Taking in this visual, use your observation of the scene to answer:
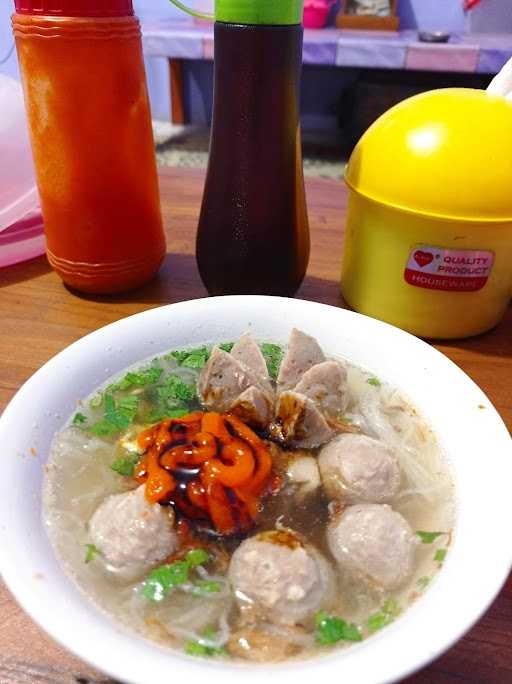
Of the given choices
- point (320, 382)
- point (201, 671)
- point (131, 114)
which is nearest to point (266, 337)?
point (320, 382)

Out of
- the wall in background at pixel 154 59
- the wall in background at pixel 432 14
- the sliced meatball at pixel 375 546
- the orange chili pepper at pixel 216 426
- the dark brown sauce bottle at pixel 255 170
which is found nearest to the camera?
the sliced meatball at pixel 375 546

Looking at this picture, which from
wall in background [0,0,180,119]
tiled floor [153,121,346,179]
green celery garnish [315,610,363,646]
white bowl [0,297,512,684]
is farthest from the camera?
wall in background [0,0,180,119]

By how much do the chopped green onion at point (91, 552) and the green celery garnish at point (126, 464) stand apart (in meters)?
0.16

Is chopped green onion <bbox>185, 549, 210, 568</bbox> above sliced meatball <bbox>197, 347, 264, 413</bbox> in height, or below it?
below

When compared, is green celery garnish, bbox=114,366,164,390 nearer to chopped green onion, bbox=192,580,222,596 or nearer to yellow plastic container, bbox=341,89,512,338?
chopped green onion, bbox=192,580,222,596

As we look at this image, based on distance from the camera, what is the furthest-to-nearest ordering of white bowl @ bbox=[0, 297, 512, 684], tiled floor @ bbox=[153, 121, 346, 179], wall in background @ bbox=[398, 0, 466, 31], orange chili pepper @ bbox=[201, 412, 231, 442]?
wall in background @ bbox=[398, 0, 466, 31] → tiled floor @ bbox=[153, 121, 346, 179] → orange chili pepper @ bbox=[201, 412, 231, 442] → white bowl @ bbox=[0, 297, 512, 684]

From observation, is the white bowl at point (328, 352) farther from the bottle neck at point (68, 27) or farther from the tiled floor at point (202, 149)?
the tiled floor at point (202, 149)

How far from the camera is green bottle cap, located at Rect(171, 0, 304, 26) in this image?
1025mm

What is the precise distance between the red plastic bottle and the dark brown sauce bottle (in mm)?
182

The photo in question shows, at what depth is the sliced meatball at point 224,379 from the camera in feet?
3.40

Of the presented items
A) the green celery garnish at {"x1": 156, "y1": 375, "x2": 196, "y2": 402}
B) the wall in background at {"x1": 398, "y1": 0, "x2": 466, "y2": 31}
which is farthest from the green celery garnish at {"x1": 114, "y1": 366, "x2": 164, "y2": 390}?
the wall in background at {"x1": 398, "y1": 0, "x2": 466, "y2": 31}

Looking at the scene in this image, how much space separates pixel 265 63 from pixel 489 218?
0.55m

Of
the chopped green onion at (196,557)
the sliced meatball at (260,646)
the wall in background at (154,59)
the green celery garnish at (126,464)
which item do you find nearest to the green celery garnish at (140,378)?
the green celery garnish at (126,464)

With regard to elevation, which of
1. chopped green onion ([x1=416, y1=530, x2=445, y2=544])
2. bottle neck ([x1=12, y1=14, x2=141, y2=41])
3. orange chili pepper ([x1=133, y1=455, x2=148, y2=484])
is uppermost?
bottle neck ([x1=12, y1=14, x2=141, y2=41])
